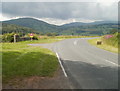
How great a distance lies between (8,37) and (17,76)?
33161 millimetres

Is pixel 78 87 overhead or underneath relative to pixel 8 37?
underneath

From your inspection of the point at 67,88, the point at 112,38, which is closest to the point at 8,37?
the point at 112,38

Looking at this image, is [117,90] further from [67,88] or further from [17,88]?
[17,88]

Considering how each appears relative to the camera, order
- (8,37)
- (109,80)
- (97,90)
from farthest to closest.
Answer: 1. (8,37)
2. (109,80)
3. (97,90)

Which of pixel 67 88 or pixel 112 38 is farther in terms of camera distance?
pixel 112 38

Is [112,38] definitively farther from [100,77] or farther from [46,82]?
[46,82]

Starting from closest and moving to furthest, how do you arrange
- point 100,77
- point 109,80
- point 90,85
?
point 90,85
point 109,80
point 100,77

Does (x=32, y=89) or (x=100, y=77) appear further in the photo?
(x=100, y=77)

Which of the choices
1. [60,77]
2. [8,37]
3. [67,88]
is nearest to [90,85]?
[67,88]

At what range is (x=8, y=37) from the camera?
4031 centimetres

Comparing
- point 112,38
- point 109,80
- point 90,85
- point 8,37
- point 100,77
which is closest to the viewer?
point 90,85

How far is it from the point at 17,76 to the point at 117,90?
482 centimetres

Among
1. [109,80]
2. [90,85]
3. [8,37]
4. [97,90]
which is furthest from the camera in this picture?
[8,37]

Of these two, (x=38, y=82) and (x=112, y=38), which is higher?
(x=112, y=38)
